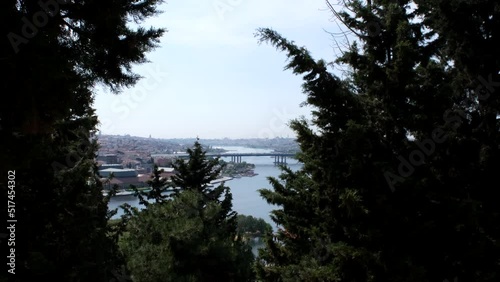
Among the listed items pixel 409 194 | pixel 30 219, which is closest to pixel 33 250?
pixel 30 219

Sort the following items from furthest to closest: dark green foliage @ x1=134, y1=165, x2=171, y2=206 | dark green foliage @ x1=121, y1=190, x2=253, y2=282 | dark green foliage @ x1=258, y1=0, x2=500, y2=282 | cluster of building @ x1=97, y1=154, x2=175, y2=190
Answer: cluster of building @ x1=97, y1=154, x2=175, y2=190 → dark green foliage @ x1=134, y1=165, x2=171, y2=206 → dark green foliage @ x1=121, y1=190, x2=253, y2=282 → dark green foliage @ x1=258, y1=0, x2=500, y2=282

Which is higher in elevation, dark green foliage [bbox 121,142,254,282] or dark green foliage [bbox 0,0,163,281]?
dark green foliage [bbox 0,0,163,281]

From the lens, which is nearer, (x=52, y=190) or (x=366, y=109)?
(x=366, y=109)

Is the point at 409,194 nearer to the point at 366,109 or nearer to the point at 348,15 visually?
the point at 366,109

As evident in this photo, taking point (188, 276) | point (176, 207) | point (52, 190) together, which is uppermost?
point (52, 190)

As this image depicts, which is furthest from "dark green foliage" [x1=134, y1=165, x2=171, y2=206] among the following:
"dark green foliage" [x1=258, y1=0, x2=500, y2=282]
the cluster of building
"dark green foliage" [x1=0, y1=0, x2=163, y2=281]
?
"dark green foliage" [x1=258, y1=0, x2=500, y2=282]

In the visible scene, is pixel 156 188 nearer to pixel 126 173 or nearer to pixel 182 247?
pixel 182 247

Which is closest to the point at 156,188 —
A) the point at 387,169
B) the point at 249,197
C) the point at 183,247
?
the point at 183,247

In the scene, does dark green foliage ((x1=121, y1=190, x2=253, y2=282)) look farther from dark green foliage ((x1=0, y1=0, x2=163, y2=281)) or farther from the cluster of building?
the cluster of building

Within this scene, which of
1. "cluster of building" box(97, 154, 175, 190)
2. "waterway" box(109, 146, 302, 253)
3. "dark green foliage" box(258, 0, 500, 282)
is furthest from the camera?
"waterway" box(109, 146, 302, 253)
